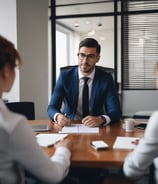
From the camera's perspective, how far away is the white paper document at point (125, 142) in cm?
166

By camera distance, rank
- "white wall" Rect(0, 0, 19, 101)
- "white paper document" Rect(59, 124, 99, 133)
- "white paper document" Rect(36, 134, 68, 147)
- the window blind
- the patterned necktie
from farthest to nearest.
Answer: the window blind
"white wall" Rect(0, 0, 19, 101)
the patterned necktie
"white paper document" Rect(59, 124, 99, 133)
"white paper document" Rect(36, 134, 68, 147)

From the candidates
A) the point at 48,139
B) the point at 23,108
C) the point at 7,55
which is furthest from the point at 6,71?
the point at 23,108

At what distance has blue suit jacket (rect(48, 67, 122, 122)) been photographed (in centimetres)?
259

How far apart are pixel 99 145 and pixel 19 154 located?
77 cm

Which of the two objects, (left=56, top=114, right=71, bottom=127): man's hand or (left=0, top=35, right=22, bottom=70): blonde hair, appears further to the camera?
(left=56, top=114, right=71, bottom=127): man's hand

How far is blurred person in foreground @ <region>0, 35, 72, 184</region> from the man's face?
158cm

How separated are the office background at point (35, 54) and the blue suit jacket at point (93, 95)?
163cm

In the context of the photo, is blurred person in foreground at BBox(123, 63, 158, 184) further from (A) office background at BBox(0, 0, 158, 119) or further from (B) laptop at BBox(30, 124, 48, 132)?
(A) office background at BBox(0, 0, 158, 119)

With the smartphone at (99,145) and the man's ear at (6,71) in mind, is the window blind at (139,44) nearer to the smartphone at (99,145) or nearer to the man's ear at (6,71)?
the smartphone at (99,145)

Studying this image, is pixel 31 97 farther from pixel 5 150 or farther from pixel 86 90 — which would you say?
pixel 5 150

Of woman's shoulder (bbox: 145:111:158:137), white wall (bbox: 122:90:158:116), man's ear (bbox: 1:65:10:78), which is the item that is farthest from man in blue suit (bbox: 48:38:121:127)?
white wall (bbox: 122:90:158:116)

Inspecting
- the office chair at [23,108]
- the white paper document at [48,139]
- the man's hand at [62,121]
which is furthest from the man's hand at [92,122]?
the office chair at [23,108]

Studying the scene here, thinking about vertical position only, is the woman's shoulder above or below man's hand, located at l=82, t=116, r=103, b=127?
above

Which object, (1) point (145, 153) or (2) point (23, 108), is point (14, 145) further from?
(2) point (23, 108)
